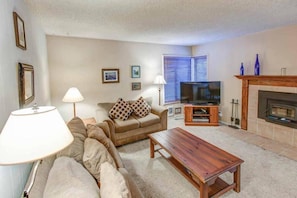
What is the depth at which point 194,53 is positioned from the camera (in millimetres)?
5629

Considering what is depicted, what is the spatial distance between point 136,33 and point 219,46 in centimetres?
245

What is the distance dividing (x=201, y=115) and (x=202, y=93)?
62 cm

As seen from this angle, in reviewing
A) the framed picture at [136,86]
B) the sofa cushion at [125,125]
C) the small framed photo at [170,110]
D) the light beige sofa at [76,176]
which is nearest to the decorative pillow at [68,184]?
the light beige sofa at [76,176]

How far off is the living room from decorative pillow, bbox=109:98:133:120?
2.90ft

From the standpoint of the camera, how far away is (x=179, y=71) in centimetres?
560

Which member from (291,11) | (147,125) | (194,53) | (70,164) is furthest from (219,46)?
(70,164)

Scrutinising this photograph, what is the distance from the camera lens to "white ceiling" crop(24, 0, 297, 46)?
2150mm

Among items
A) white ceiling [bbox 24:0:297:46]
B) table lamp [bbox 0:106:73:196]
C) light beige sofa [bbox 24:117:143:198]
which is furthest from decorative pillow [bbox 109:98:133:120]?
table lamp [bbox 0:106:73:196]

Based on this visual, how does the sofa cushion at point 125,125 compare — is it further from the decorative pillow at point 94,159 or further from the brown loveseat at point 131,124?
the decorative pillow at point 94,159

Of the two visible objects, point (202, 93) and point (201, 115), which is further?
point (202, 93)

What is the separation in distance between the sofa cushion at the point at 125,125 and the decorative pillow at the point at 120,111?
0.10 m

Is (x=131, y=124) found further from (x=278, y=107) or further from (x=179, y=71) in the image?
(x=278, y=107)

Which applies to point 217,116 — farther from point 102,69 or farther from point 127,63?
point 102,69

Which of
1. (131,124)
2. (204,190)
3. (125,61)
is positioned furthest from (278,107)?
(125,61)
